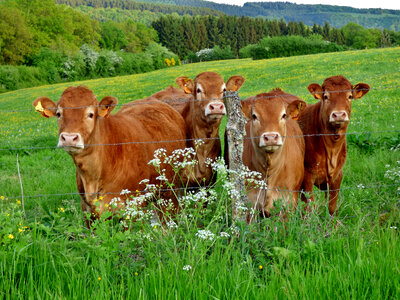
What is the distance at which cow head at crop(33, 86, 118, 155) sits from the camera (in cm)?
451

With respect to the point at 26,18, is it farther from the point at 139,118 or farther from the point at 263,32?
the point at 139,118

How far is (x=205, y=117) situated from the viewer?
6.29 meters

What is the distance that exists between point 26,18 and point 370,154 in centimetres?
7694

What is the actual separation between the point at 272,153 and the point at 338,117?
105 cm

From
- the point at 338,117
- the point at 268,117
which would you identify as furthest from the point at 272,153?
the point at 338,117

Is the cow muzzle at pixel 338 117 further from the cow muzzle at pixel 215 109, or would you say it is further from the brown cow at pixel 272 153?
the cow muzzle at pixel 215 109

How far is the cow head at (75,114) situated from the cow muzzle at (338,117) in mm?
2735

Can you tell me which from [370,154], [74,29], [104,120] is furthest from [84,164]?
[74,29]

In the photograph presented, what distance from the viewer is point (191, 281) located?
3146mm

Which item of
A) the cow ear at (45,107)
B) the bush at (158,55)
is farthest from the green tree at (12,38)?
the cow ear at (45,107)

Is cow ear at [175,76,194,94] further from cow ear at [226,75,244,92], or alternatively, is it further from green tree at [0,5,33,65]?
green tree at [0,5,33,65]

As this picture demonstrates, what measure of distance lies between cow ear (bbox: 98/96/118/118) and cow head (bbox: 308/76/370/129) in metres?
2.72

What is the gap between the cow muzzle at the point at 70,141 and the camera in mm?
4434

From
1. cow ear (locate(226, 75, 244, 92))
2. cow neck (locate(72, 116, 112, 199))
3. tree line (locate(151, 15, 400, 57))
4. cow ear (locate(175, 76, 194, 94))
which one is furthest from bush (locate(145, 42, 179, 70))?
cow neck (locate(72, 116, 112, 199))
